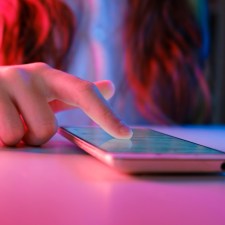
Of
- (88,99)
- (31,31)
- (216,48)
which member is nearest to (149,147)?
(88,99)

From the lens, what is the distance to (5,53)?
132cm

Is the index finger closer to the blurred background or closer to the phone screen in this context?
the phone screen

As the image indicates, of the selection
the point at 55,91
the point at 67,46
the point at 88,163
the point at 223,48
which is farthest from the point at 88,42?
the point at 88,163

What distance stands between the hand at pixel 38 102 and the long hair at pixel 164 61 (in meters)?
0.77

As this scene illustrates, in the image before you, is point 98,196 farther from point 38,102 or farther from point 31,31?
point 31,31

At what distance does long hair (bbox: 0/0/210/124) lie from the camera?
1.31m

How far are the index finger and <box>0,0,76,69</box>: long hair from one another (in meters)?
0.71

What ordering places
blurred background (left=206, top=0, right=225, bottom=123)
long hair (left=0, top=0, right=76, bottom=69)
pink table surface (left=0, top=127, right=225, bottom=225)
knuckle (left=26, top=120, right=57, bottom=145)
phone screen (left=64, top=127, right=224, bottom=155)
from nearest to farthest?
pink table surface (left=0, top=127, right=225, bottom=225) → phone screen (left=64, top=127, right=224, bottom=155) → knuckle (left=26, top=120, right=57, bottom=145) → long hair (left=0, top=0, right=76, bottom=69) → blurred background (left=206, top=0, right=225, bottom=123)

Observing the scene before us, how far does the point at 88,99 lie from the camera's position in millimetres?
575

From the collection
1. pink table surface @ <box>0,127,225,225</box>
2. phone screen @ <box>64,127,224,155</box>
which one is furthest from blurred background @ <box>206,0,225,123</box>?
pink table surface @ <box>0,127,225,225</box>

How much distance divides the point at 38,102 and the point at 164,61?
0.87 meters

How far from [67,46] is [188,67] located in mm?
374

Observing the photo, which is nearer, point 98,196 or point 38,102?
point 98,196

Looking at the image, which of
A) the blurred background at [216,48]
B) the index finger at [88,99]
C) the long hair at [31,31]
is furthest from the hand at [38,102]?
the blurred background at [216,48]
